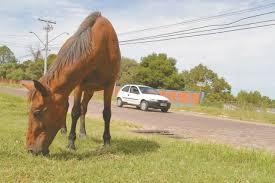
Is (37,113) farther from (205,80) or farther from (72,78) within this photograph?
(205,80)

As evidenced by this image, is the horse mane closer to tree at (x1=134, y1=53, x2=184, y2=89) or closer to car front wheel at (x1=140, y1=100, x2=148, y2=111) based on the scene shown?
car front wheel at (x1=140, y1=100, x2=148, y2=111)

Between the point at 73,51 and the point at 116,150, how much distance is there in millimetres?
1993

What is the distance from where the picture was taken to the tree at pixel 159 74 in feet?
207

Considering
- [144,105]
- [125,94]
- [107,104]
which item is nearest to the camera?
[107,104]

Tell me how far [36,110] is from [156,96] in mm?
21383

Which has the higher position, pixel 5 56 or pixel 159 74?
pixel 5 56

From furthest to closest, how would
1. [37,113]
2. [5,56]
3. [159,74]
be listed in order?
1. [5,56]
2. [159,74]
3. [37,113]

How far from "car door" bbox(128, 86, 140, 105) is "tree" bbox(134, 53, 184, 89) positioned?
1351 inches

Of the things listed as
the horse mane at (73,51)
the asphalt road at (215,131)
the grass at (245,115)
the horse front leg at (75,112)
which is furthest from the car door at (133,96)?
Result: the horse mane at (73,51)

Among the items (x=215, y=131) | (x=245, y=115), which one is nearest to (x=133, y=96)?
(x=245, y=115)

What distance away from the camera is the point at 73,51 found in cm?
634

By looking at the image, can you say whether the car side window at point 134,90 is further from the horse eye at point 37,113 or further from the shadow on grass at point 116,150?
the horse eye at point 37,113

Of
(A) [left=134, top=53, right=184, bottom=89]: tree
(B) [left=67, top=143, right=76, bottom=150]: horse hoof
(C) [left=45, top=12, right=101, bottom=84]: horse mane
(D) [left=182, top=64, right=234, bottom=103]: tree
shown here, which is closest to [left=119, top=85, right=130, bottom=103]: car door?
(B) [left=67, top=143, right=76, bottom=150]: horse hoof

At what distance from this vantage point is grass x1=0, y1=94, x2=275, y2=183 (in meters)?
5.04
